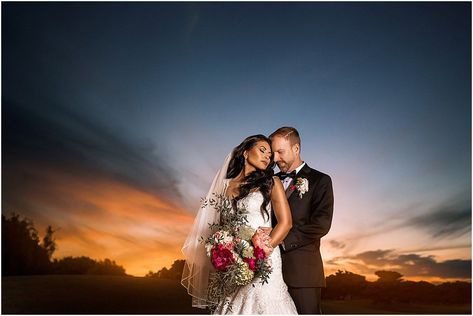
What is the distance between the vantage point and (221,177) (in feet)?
14.5

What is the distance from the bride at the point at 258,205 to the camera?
3.99 m

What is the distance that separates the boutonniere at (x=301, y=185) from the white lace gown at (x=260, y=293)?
321 millimetres

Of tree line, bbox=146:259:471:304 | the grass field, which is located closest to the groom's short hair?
tree line, bbox=146:259:471:304

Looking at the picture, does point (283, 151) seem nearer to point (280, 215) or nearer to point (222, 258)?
point (280, 215)

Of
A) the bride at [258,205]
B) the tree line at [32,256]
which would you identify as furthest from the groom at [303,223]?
the tree line at [32,256]

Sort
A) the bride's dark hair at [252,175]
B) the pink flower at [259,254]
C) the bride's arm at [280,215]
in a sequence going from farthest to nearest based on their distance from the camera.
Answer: the bride's dark hair at [252,175] < the bride's arm at [280,215] < the pink flower at [259,254]

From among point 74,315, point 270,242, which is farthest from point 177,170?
point 270,242

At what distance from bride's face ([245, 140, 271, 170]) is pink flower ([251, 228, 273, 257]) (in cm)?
55

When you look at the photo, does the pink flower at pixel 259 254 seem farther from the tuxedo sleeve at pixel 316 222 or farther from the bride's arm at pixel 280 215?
the tuxedo sleeve at pixel 316 222

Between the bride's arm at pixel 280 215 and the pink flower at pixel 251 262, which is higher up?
the bride's arm at pixel 280 215

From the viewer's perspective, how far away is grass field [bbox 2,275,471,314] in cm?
873

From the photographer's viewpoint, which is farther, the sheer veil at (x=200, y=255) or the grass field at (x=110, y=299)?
the grass field at (x=110, y=299)

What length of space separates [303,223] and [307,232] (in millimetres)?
105

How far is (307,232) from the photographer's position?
165 inches
